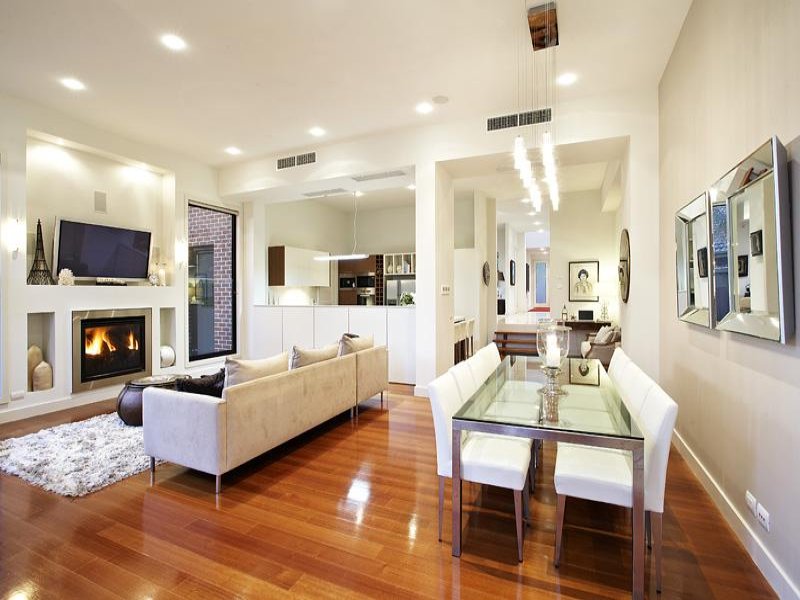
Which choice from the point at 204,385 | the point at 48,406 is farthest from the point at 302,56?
the point at 48,406

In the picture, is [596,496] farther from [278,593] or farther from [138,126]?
[138,126]

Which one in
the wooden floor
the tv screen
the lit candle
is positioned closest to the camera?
the wooden floor

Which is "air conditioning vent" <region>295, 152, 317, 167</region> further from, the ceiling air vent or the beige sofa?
the beige sofa

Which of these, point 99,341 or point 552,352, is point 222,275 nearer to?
point 99,341

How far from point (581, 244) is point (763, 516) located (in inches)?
302

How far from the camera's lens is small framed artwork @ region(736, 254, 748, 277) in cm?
210

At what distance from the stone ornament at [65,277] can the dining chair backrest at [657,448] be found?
5.99 metres

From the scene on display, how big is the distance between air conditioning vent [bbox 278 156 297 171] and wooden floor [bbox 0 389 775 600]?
4471 millimetres

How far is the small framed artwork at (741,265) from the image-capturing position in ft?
6.90

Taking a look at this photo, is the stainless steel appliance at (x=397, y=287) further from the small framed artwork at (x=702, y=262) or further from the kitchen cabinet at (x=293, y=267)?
the small framed artwork at (x=702, y=262)

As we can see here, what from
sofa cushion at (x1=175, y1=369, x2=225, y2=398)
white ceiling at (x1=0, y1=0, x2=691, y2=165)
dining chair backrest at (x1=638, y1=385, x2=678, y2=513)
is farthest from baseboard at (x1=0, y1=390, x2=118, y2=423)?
dining chair backrest at (x1=638, y1=385, x2=678, y2=513)

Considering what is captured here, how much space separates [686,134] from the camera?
3238mm

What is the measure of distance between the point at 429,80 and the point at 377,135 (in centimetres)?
151

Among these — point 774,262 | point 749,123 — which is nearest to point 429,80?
point 749,123
